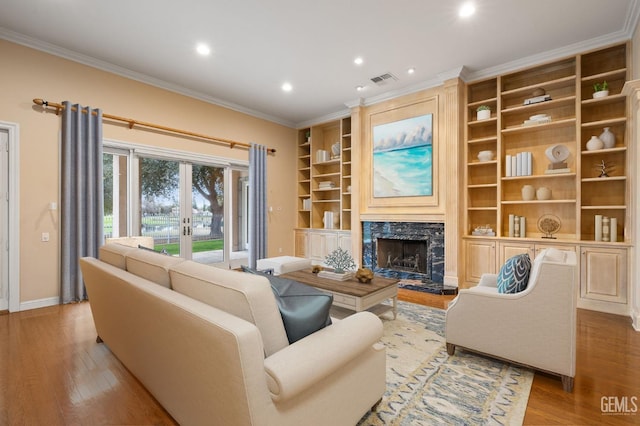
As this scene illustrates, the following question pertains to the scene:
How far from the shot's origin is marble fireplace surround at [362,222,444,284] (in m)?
4.83

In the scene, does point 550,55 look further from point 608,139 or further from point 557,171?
point 557,171

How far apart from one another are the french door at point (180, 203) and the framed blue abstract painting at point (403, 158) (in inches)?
109

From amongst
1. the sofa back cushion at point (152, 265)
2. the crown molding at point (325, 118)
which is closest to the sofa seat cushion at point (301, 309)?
the sofa back cushion at point (152, 265)

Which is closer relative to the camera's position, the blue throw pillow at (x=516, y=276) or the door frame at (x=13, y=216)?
the blue throw pillow at (x=516, y=276)

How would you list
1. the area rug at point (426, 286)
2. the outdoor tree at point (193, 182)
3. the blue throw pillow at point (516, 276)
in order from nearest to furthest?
the blue throw pillow at point (516, 276) → the area rug at point (426, 286) → the outdoor tree at point (193, 182)

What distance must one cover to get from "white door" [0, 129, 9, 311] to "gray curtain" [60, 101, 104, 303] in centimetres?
50

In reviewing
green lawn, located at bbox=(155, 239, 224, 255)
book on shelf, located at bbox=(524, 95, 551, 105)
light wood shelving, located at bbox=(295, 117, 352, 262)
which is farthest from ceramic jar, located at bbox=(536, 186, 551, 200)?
green lawn, located at bbox=(155, 239, 224, 255)

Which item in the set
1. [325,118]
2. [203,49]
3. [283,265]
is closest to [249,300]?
[283,265]

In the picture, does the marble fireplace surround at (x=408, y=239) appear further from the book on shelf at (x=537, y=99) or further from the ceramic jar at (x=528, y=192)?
the book on shelf at (x=537, y=99)

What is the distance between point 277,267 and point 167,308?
2845mm

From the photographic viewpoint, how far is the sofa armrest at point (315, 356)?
1.14 metres

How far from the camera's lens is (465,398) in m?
1.99

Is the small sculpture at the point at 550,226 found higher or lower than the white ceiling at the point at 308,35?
lower

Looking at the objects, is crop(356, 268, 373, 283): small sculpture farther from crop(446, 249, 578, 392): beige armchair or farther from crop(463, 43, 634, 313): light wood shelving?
crop(463, 43, 634, 313): light wood shelving
